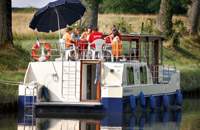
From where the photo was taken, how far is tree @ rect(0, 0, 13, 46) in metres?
28.7

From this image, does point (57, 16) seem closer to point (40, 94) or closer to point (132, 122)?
point (40, 94)

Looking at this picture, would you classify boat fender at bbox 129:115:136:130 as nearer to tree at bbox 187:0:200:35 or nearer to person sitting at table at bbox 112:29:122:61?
person sitting at table at bbox 112:29:122:61

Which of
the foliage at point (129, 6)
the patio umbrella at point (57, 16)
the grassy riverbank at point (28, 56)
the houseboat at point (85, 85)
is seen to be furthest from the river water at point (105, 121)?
the foliage at point (129, 6)

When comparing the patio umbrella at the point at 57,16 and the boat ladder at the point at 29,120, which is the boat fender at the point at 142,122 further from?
the patio umbrella at the point at 57,16

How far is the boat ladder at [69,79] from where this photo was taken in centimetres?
2192

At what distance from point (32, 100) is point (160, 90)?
17.9ft

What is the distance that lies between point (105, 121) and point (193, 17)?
2674 centimetres

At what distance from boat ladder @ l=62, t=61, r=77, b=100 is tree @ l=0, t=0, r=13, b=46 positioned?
294 inches

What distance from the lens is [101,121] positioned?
784 inches

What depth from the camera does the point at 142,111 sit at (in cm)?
2298

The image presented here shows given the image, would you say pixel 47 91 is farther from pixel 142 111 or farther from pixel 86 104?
pixel 142 111

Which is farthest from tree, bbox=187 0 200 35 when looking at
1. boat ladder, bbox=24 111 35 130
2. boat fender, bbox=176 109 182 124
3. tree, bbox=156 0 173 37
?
boat ladder, bbox=24 111 35 130

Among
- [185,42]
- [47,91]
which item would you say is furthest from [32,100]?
[185,42]

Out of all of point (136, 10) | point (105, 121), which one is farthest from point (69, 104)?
point (136, 10)
